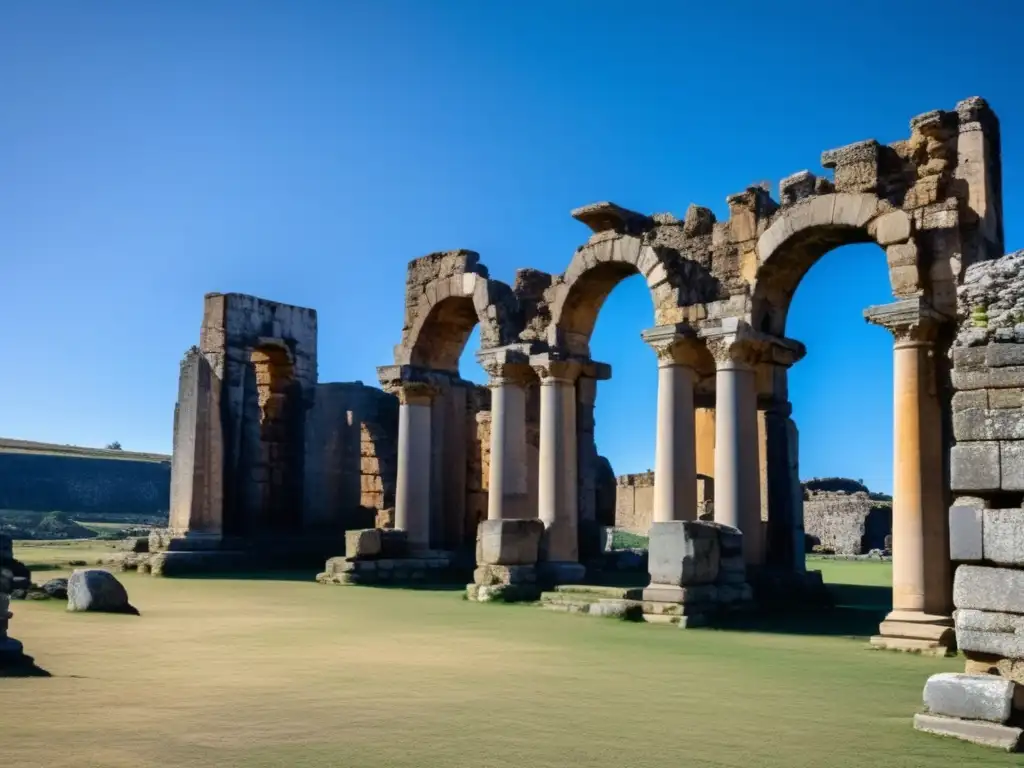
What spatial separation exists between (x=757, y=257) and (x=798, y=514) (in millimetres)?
4836

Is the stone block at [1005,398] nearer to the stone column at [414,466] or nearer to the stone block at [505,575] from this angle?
the stone block at [505,575]

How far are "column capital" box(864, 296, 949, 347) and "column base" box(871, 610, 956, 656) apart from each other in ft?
11.4

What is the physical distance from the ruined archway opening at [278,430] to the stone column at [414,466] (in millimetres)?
5923

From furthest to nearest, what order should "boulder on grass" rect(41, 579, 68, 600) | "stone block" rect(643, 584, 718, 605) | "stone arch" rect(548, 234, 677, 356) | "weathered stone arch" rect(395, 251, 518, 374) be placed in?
"weathered stone arch" rect(395, 251, 518, 374), "stone arch" rect(548, 234, 677, 356), "boulder on grass" rect(41, 579, 68, 600), "stone block" rect(643, 584, 718, 605)

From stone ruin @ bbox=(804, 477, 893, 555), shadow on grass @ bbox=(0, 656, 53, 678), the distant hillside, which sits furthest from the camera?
the distant hillside

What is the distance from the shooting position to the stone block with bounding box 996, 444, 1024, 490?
7316mm

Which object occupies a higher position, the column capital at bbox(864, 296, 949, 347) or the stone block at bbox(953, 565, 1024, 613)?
the column capital at bbox(864, 296, 949, 347)

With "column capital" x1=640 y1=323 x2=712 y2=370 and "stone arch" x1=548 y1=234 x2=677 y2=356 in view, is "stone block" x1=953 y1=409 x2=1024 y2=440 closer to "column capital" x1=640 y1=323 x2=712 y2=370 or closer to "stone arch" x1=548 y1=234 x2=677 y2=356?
"column capital" x1=640 y1=323 x2=712 y2=370

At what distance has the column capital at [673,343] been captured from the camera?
1672 cm

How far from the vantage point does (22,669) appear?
8.52 metres

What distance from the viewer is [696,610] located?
14.2 m

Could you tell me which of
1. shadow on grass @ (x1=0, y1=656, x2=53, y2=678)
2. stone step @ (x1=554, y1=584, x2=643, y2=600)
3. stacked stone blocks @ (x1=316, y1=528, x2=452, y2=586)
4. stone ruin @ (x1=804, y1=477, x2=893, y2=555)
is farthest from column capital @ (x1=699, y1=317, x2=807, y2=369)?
stone ruin @ (x1=804, y1=477, x2=893, y2=555)

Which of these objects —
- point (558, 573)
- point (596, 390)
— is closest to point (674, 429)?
point (558, 573)

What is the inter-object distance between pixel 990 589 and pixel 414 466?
15.8m
